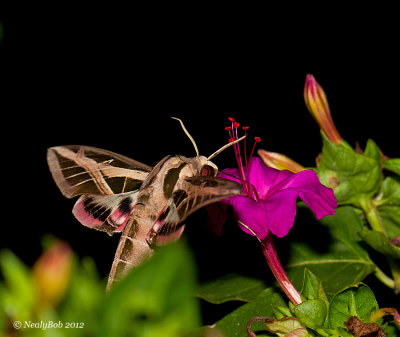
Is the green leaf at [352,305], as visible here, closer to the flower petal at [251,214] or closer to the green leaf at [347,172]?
the flower petal at [251,214]

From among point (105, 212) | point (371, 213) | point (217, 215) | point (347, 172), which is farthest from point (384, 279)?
point (105, 212)

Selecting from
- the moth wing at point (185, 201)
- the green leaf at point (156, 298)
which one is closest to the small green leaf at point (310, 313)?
the moth wing at point (185, 201)

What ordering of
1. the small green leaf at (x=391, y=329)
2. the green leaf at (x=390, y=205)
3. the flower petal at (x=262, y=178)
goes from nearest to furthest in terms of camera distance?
the small green leaf at (x=391, y=329), the flower petal at (x=262, y=178), the green leaf at (x=390, y=205)

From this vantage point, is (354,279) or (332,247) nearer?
(354,279)

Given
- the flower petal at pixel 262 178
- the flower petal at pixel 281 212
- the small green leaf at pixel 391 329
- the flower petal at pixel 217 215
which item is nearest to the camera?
the small green leaf at pixel 391 329

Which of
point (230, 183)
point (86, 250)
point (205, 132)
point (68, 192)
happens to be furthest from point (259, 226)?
point (205, 132)

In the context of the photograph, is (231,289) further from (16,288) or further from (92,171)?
(16,288)

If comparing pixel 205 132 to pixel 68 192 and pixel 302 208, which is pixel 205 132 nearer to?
pixel 302 208
